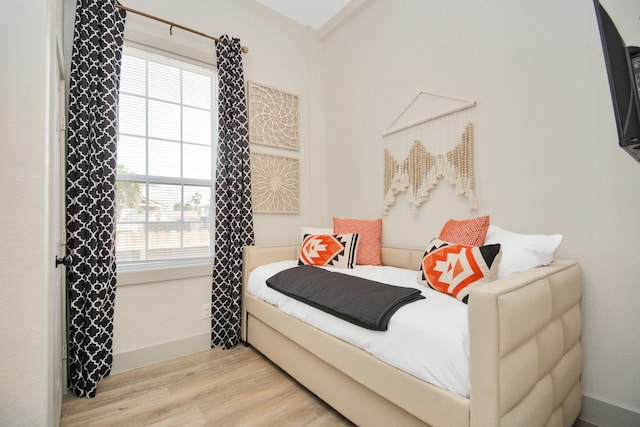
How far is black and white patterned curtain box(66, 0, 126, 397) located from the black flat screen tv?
2.51m

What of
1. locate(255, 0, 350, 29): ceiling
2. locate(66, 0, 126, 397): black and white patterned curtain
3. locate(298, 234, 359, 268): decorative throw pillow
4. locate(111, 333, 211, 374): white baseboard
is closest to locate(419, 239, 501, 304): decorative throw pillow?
locate(298, 234, 359, 268): decorative throw pillow

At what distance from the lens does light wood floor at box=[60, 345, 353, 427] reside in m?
1.55

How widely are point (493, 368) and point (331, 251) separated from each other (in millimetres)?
1534

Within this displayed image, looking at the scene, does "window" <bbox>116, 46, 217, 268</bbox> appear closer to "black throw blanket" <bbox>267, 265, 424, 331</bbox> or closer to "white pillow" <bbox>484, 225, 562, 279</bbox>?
"black throw blanket" <bbox>267, 265, 424, 331</bbox>

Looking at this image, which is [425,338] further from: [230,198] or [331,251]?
[230,198]

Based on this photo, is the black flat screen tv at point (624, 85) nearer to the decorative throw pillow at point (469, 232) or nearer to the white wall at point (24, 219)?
the decorative throw pillow at point (469, 232)

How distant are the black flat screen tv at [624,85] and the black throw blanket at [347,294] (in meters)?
0.94

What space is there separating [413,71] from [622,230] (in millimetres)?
1703

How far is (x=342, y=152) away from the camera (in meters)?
3.12

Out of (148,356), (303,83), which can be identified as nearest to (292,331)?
(148,356)

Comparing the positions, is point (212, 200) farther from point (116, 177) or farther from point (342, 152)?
point (342, 152)

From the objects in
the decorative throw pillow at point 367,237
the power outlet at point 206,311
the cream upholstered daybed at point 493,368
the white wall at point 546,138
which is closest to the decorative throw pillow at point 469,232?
the white wall at point 546,138

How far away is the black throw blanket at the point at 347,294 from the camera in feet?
4.33

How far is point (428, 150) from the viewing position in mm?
2266
